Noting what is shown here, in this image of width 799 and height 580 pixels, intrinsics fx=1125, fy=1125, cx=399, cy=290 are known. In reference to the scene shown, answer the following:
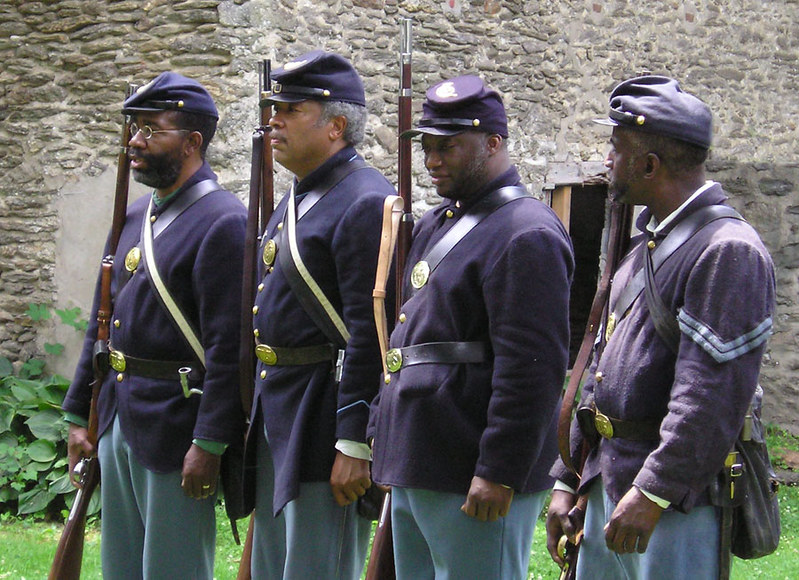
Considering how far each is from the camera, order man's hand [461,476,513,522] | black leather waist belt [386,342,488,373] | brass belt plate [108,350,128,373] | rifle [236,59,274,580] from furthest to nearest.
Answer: brass belt plate [108,350,128,373] < rifle [236,59,274,580] < black leather waist belt [386,342,488,373] < man's hand [461,476,513,522]

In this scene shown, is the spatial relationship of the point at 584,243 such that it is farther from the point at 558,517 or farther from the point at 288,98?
the point at 558,517

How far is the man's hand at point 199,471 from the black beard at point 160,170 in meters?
0.97

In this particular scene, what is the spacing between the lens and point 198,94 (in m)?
4.11

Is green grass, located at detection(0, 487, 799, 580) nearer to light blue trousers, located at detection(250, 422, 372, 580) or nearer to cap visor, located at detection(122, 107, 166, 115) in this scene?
light blue trousers, located at detection(250, 422, 372, 580)

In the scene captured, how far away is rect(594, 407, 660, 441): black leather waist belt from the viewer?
2.77 m

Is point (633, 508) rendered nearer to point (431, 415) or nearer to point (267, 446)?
point (431, 415)

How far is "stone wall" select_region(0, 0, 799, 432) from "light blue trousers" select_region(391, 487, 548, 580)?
14.3ft

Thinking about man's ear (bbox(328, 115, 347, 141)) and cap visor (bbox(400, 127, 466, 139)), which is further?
man's ear (bbox(328, 115, 347, 141))

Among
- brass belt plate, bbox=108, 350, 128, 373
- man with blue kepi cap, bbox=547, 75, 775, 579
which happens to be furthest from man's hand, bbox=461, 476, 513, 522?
brass belt plate, bbox=108, 350, 128, 373

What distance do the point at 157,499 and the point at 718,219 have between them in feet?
6.95

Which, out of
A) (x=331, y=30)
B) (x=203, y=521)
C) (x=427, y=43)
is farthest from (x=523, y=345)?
(x=427, y=43)

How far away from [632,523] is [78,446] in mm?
2391

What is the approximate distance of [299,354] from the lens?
11.7 feet

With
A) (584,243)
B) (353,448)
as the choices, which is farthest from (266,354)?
(584,243)
